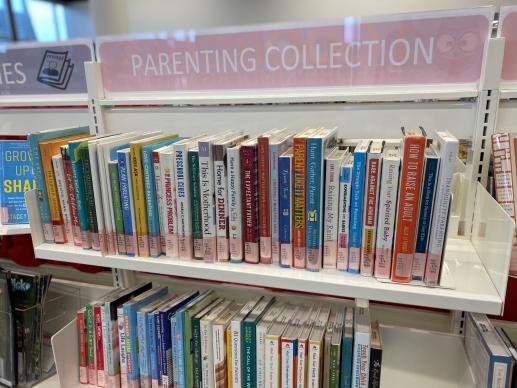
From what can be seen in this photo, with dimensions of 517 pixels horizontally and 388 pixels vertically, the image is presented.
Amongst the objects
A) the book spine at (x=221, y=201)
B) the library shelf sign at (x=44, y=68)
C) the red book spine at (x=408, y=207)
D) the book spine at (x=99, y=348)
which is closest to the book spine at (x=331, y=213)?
the red book spine at (x=408, y=207)

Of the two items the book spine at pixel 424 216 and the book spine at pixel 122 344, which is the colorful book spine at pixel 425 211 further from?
the book spine at pixel 122 344

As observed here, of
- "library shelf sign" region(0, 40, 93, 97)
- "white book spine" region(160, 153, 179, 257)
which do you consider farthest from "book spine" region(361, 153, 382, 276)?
"library shelf sign" region(0, 40, 93, 97)

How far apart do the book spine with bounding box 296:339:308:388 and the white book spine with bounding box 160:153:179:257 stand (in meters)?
0.37

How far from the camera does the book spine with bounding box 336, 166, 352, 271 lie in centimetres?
80

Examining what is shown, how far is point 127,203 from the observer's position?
95cm

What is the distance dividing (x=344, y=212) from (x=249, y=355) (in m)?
0.44

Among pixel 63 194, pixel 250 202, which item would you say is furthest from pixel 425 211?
pixel 63 194

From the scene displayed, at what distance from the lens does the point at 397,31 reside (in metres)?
0.99

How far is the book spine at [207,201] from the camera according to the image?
2.82 feet

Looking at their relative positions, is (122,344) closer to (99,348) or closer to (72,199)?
(99,348)

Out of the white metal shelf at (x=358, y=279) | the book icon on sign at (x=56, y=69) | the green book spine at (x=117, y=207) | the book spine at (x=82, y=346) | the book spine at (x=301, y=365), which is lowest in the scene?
the book spine at (x=82, y=346)

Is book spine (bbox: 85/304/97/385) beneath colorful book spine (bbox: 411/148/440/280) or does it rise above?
beneath

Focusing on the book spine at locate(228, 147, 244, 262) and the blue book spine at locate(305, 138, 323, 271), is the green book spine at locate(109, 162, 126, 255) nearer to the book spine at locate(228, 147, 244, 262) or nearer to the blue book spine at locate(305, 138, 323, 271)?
the book spine at locate(228, 147, 244, 262)

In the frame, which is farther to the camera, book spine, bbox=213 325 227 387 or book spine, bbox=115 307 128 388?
book spine, bbox=115 307 128 388
